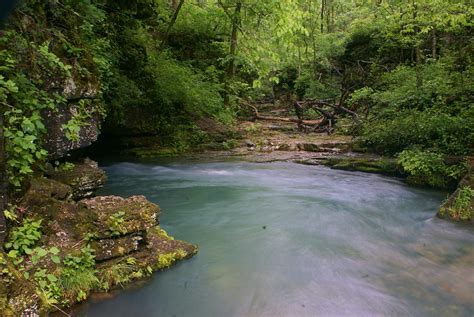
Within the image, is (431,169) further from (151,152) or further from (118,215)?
(151,152)

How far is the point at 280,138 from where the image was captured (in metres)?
15.4

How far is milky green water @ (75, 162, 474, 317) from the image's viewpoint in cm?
459

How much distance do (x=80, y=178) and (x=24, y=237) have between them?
2.04 m

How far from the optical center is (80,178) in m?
6.21

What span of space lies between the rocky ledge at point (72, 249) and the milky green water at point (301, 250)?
0.83ft

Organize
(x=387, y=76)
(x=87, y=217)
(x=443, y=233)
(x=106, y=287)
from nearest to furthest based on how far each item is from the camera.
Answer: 1. (x=106, y=287)
2. (x=87, y=217)
3. (x=443, y=233)
4. (x=387, y=76)

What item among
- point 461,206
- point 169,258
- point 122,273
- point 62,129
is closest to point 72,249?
point 122,273

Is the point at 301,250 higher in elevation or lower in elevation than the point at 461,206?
lower

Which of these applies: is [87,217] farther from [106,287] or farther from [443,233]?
[443,233]

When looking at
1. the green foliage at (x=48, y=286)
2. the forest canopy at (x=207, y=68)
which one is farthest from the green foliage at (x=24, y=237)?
the forest canopy at (x=207, y=68)

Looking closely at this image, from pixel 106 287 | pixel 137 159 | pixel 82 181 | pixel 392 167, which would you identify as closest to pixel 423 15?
pixel 392 167

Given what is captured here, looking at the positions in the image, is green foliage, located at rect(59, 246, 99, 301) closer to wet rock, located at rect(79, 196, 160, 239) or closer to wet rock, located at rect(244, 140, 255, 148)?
wet rock, located at rect(79, 196, 160, 239)

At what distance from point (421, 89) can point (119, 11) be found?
9.41 meters

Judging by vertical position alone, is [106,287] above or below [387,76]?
below
